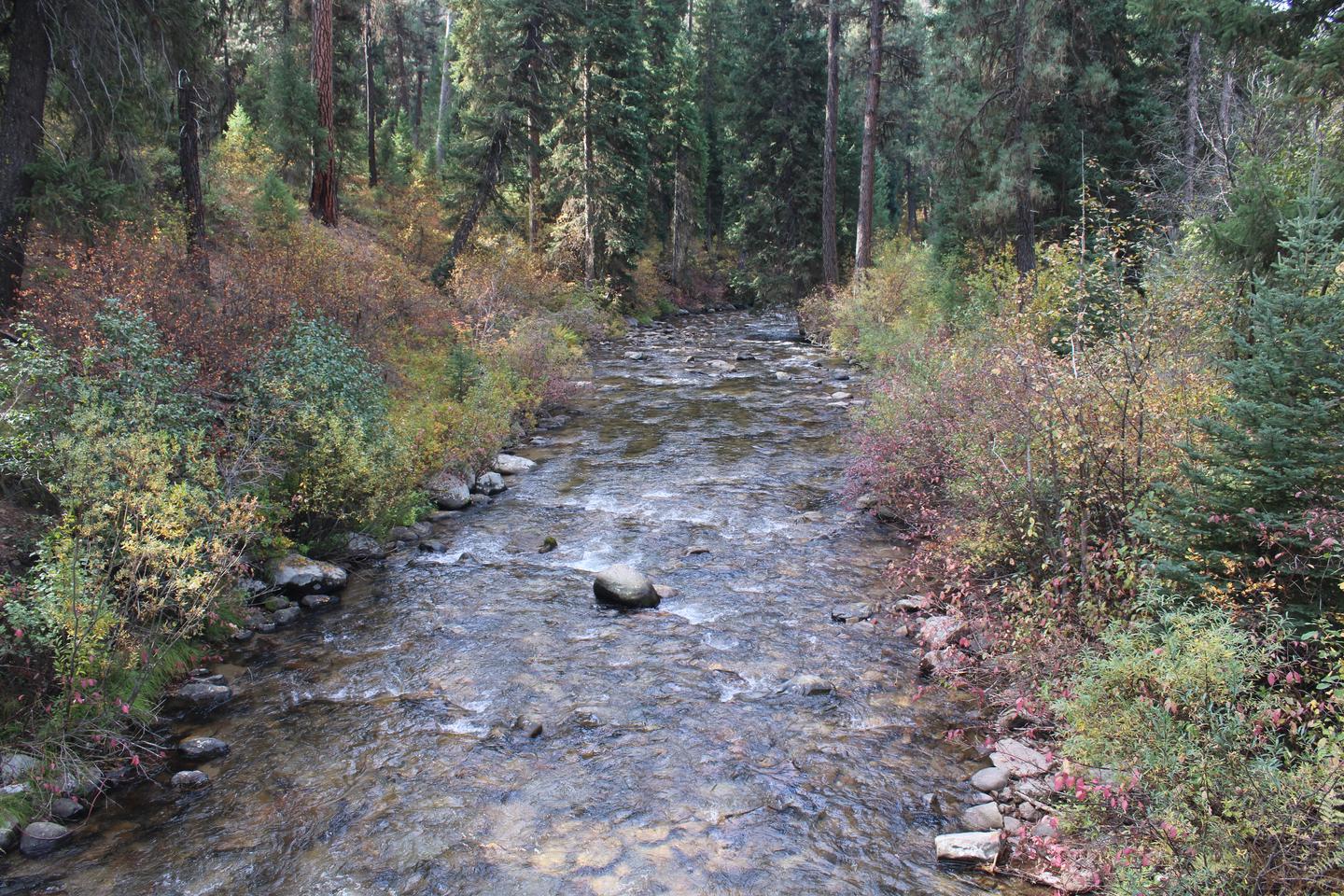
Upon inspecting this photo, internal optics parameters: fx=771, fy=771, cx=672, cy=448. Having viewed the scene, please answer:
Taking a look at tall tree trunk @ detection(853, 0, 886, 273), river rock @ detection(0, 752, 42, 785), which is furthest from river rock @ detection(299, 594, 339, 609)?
tall tree trunk @ detection(853, 0, 886, 273)

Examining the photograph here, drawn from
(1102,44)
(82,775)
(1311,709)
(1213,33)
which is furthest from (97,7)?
(1102,44)

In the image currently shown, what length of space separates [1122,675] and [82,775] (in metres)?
6.70

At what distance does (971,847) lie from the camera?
4.75 m

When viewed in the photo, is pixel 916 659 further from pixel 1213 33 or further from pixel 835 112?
pixel 835 112

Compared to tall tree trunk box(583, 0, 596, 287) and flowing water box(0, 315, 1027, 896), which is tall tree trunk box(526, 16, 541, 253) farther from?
flowing water box(0, 315, 1027, 896)

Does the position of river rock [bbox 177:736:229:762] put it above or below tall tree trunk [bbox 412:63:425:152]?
below

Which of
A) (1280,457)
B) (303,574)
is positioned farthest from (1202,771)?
(303,574)

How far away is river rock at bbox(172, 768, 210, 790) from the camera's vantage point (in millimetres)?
5438

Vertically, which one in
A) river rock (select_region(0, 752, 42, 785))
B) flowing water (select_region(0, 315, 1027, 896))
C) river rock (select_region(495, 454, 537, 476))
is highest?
river rock (select_region(495, 454, 537, 476))

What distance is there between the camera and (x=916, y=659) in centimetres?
716

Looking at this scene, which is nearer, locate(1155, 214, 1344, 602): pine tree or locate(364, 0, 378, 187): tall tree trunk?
locate(1155, 214, 1344, 602): pine tree

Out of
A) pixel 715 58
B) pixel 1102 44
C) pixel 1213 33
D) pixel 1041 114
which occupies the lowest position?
pixel 1213 33

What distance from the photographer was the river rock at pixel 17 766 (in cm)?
500

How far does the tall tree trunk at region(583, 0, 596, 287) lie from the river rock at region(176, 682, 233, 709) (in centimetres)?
2484
